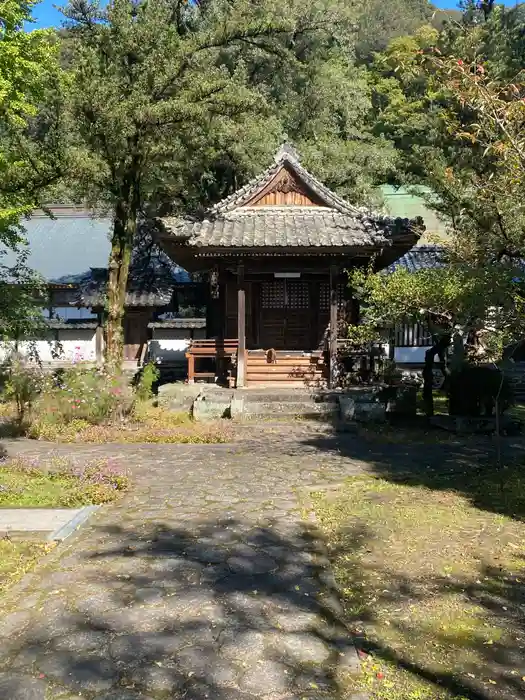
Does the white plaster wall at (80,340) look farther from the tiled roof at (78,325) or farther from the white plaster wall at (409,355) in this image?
the white plaster wall at (409,355)

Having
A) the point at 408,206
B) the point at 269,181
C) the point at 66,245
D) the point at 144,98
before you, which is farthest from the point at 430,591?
the point at 408,206

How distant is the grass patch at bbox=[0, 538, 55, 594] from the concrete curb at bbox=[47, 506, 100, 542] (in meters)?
0.14

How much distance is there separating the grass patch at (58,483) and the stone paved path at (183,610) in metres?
0.40

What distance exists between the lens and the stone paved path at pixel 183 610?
3.56 m

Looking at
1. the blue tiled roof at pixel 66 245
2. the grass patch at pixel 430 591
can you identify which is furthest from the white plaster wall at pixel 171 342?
the grass patch at pixel 430 591

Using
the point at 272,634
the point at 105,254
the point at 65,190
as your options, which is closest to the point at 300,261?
the point at 65,190

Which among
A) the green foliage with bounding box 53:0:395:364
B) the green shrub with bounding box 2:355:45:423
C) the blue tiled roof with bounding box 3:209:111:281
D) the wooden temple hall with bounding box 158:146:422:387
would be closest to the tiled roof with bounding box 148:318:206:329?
the blue tiled roof with bounding box 3:209:111:281

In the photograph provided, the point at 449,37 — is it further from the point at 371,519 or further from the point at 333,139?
the point at 371,519

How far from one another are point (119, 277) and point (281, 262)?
181 inches

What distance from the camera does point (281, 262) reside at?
1705cm

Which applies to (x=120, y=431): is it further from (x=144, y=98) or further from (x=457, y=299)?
(x=144, y=98)

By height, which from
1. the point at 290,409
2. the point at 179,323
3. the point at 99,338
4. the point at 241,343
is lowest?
the point at 290,409

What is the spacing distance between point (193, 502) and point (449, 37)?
76.7 ft

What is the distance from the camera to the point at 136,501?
7.39 m
